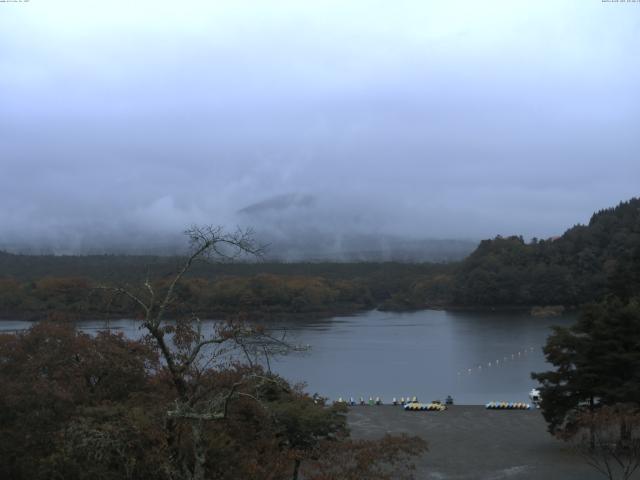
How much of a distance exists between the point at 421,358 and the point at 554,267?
31378mm

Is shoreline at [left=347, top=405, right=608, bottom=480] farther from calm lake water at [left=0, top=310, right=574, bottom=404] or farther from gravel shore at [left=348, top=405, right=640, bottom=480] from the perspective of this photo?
calm lake water at [left=0, top=310, right=574, bottom=404]

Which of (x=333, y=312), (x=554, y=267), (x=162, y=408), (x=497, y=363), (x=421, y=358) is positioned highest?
(x=554, y=267)

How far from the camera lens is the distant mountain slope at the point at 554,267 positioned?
60281 mm

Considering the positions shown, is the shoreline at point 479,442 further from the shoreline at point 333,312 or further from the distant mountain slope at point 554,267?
the distant mountain slope at point 554,267

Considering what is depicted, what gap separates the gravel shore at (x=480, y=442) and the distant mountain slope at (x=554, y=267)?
138ft

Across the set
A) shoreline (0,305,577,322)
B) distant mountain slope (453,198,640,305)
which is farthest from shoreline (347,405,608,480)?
distant mountain slope (453,198,640,305)

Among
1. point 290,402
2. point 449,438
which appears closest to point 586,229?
point 449,438

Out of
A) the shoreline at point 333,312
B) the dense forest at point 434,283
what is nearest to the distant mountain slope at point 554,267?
the dense forest at point 434,283

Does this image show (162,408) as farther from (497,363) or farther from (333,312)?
(333,312)

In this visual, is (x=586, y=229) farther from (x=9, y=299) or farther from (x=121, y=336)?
(x=121, y=336)

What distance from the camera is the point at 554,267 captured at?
204ft

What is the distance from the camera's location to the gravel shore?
12.8 metres

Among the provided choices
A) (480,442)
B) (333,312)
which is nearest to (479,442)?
(480,442)

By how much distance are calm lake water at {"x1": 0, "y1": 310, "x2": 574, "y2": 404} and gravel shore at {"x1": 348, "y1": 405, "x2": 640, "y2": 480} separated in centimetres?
353
